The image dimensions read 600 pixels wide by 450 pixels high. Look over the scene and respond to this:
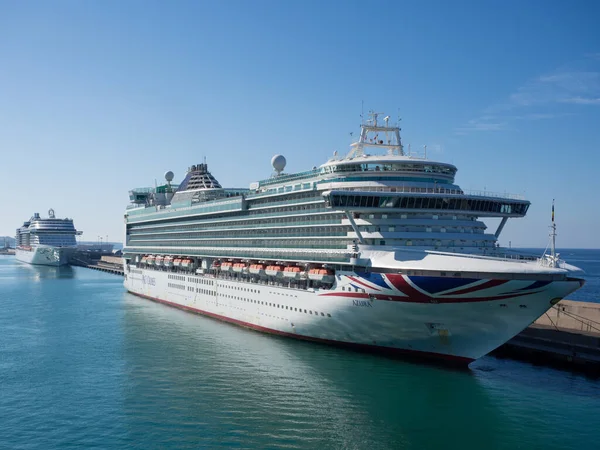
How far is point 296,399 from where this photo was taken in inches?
1065

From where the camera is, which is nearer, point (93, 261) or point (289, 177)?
point (289, 177)

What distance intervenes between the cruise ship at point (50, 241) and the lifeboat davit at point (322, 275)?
12783 cm

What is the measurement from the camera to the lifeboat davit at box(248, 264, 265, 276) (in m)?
41.9

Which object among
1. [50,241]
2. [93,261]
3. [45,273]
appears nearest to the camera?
[45,273]

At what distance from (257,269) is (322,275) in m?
8.64

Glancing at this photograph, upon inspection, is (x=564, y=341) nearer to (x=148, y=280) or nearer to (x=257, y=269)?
(x=257, y=269)

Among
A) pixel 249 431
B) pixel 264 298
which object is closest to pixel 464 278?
pixel 249 431

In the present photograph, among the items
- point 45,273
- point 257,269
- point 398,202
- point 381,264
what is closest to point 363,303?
point 381,264

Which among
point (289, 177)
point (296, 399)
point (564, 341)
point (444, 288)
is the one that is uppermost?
point (289, 177)

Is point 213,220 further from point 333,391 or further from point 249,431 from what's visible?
point 249,431

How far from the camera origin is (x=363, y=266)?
1288 inches

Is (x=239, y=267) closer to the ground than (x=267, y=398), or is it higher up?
higher up

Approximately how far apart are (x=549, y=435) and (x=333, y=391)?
1026cm

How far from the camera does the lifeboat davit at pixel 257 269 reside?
41.9m
